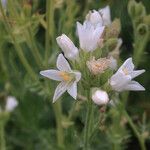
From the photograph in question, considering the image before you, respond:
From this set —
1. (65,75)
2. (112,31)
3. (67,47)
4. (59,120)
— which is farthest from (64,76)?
(59,120)

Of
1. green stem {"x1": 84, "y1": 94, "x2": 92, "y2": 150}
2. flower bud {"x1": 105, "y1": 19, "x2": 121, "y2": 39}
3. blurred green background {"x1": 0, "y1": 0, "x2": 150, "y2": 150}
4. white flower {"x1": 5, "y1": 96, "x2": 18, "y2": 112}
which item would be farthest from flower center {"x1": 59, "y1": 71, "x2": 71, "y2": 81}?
white flower {"x1": 5, "y1": 96, "x2": 18, "y2": 112}

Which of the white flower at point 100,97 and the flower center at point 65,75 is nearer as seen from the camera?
the white flower at point 100,97

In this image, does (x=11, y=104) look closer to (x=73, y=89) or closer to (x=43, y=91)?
(x=43, y=91)

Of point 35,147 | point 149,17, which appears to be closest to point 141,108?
point 35,147

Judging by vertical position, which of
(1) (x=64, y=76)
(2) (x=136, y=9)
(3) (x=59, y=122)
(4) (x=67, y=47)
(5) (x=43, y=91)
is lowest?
(3) (x=59, y=122)

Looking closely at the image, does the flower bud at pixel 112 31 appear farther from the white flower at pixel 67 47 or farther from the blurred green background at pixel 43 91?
the blurred green background at pixel 43 91

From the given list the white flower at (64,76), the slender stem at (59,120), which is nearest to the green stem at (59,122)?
the slender stem at (59,120)

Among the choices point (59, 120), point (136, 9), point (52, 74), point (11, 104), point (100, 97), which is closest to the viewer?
point (100, 97)
